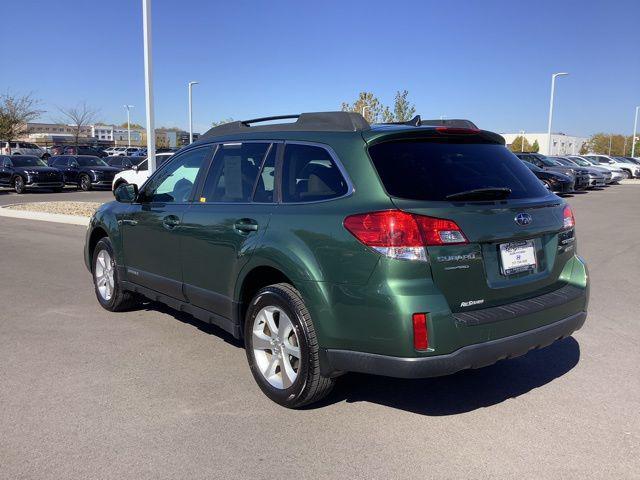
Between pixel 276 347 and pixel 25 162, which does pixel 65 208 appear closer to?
pixel 25 162

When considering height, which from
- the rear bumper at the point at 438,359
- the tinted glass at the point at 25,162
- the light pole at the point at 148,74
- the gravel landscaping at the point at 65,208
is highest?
the light pole at the point at 148,74

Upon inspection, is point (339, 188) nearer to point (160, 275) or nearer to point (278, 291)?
point (278, 291)

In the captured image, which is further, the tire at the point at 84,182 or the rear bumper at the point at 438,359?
the tire at the point at 84,182

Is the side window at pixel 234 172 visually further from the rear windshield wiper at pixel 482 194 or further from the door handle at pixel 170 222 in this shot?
the rear windshield wiper at pixel 482 194

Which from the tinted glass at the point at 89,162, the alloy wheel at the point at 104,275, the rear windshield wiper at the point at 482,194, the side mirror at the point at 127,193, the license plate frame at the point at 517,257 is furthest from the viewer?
the tinted glass at the point at 89,162

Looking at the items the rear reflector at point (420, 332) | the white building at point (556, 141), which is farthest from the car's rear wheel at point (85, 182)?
the white building at point (556, 141)

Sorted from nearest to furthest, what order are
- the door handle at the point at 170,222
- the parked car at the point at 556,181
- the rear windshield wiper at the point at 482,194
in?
the rear windshield wiper at the point at 482,194 → the door handle at the point at 170,222 → the parked car at the point at 556,181

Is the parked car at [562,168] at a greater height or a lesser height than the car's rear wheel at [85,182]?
greater

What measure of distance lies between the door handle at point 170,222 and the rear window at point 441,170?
6.54 feet

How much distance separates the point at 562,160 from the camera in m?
31.8

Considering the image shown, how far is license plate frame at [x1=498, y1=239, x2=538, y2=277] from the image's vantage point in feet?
11.3

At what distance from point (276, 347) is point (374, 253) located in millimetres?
1099

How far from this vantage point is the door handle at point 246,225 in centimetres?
396

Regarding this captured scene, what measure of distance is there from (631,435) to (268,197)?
8.82 ft
